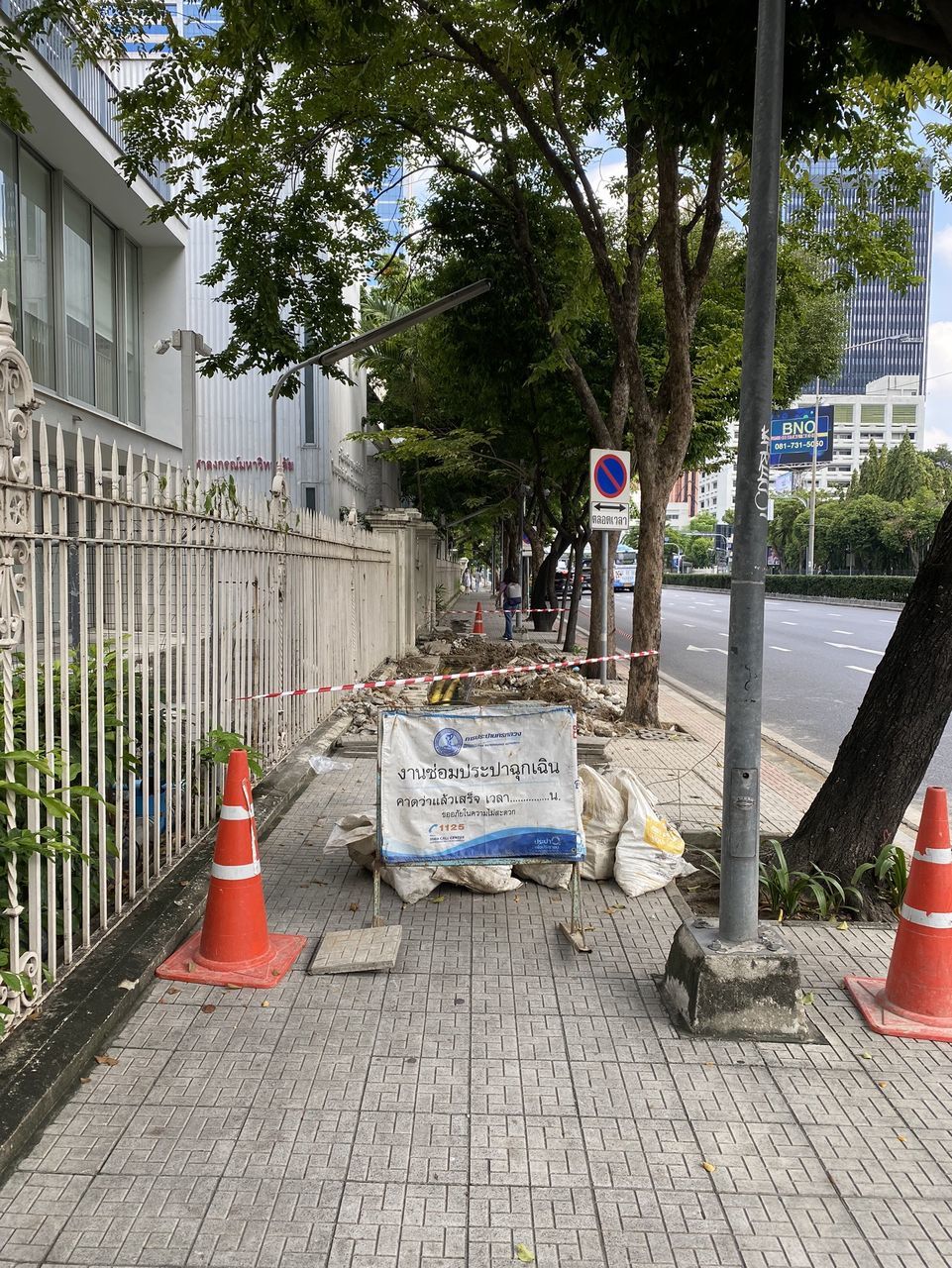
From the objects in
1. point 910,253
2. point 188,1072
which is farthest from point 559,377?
point 188,1072

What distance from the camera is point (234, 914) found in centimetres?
431

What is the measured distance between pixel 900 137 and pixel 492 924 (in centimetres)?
952

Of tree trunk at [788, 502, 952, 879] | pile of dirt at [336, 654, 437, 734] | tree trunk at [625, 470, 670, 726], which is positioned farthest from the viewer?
pile of dirt at [336, 654, 437, 734]

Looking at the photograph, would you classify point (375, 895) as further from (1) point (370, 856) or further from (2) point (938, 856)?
(2) point (938, 856)

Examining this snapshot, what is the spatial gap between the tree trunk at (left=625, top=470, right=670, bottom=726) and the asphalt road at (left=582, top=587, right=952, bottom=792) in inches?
71.3

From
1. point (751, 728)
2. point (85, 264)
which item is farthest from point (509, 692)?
point (85, 264)

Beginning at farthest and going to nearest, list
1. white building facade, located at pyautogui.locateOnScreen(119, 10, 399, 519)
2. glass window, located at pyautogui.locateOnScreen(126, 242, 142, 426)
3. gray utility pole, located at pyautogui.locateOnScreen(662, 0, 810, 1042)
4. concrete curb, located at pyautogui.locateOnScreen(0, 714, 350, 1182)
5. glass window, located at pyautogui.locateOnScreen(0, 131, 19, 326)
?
white building facade, located at pyautogui.locateOnScreen(119, 10, 399, 519) < glass window, located at pyautogui.locateOnScreen(126, 242, 142, 426) < glass window, located at pyautogui.locateOnScreen(0, 131, 19, 326) < gray utility pole, located at pyautogui.locateOnScreen(662, 0, 810, 1042) < concrete curb, located at pyautogui.locateOnScreen(0, 714, 350, 1182)

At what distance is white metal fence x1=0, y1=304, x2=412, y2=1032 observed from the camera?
357cm

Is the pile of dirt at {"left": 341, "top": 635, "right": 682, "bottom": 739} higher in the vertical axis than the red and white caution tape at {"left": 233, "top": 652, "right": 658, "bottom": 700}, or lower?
lower

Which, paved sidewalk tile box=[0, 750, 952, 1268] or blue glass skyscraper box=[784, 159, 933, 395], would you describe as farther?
blue glass skyscraper box=[784, 159, 933, 395]

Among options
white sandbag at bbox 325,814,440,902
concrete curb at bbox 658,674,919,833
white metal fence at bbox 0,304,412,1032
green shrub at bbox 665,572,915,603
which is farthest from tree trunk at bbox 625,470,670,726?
green shrub at bbox 665,572,915,603

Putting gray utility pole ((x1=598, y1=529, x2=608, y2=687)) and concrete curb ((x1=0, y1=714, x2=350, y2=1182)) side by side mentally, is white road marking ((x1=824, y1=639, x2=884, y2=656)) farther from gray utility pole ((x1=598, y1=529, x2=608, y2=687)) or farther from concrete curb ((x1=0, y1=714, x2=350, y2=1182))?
concrete curb ((x1=0, y1=714, x2=350, y2=1182))

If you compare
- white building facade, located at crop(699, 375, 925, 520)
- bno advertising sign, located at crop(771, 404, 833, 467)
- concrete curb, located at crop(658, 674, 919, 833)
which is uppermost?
white building facade, located at crop(699, 375, 925, 520)

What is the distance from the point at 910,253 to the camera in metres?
11.4
